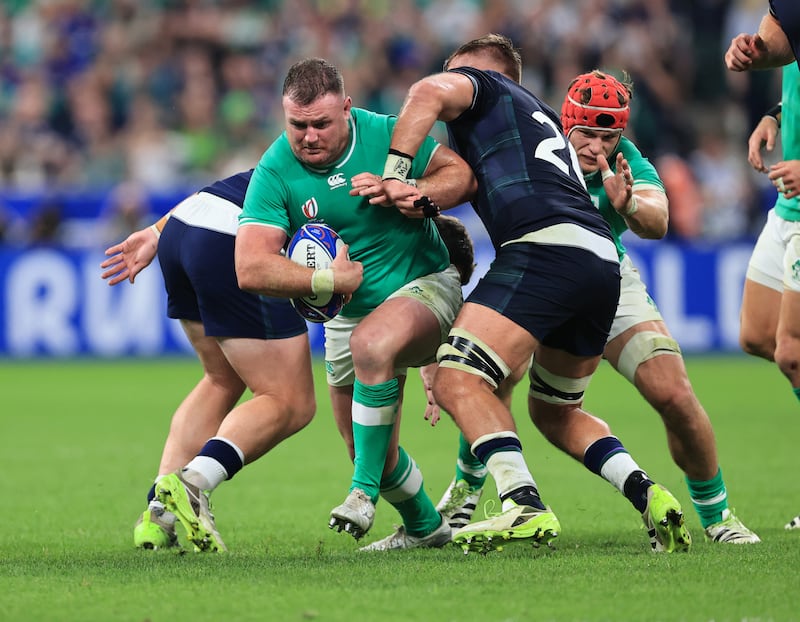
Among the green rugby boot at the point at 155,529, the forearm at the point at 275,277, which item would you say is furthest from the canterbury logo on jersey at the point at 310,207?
the green rugby boot at the point at 155,529

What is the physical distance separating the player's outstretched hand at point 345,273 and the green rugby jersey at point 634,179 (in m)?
1.36

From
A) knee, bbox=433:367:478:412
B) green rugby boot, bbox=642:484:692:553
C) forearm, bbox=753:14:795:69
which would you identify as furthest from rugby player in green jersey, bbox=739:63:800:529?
knee, bbox=433:367:478:412

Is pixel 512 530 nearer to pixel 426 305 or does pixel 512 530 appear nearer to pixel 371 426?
pixel 371 426

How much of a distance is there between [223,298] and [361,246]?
2.60 ft

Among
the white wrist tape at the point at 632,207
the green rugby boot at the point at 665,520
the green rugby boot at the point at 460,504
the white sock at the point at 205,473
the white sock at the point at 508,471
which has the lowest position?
the green rugby boot at the point at 460,504

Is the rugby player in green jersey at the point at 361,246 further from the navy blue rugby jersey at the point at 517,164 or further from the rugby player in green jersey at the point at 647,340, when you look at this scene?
the rugby player in green jersey at the point at 647,340

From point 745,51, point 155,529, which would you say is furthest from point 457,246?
point 155,529

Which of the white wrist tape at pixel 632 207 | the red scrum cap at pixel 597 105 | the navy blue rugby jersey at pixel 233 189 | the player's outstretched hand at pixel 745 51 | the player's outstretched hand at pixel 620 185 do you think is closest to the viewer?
the player's outstretched hand at pixel 620 185

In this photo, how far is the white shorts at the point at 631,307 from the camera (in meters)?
6.71

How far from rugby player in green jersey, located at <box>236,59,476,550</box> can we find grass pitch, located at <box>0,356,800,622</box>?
0.57 metres

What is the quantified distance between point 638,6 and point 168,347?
9.16 m

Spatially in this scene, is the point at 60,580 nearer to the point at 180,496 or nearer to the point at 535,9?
the point at 180,496

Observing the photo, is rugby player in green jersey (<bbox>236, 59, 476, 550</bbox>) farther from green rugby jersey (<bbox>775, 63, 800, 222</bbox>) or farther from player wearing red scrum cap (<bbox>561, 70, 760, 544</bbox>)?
green rugby jersey (<bbox>775, 63, 800, 222</bbox>)

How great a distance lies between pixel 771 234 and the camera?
24.4 ft
